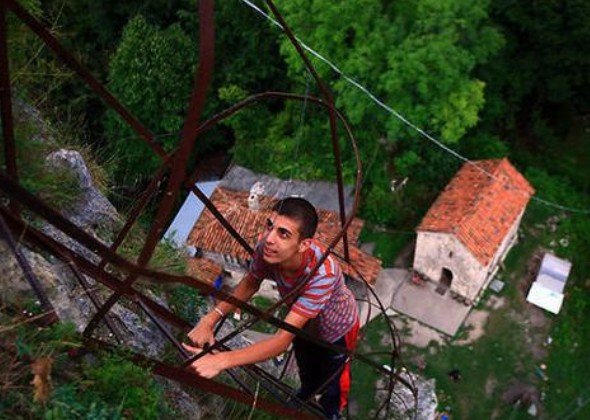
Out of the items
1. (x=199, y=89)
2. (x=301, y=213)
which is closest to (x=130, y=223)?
(x=301, y=213)

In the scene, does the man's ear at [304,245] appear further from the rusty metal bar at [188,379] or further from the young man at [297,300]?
the rusty metal bar at [188,379]

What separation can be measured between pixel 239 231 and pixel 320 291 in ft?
34.4

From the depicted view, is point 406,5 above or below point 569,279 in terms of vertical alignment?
above

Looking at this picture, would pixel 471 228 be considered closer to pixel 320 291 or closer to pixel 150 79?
pixel 150 79

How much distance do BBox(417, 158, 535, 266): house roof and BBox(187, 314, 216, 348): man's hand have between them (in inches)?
470

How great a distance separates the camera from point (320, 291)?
4.97 metres

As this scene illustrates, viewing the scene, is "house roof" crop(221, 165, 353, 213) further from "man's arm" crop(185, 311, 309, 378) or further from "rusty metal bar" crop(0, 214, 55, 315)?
"rusty metal bar" crop(0, 214, 55, 315)

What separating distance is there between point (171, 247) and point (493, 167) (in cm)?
1221

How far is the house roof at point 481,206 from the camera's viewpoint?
16422 millimetres

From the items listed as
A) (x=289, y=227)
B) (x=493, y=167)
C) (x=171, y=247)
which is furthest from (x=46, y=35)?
(x=493, y=167)

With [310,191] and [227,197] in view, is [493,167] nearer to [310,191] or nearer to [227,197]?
[310,191]

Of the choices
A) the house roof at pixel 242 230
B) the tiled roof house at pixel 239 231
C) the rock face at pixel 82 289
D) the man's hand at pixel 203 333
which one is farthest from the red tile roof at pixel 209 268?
the man's hand at pixel 203 333

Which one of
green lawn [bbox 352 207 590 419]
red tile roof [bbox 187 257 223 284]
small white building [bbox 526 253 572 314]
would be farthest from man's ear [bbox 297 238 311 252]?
small white building [bbox 526 253 572 314]

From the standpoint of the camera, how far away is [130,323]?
639cm
